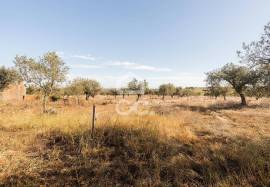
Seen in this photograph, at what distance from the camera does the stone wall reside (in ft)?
124

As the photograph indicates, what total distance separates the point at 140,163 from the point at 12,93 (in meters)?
47.2

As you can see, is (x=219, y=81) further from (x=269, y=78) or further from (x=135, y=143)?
(x=135, y=143)

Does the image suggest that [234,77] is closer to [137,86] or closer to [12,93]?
[137,86]

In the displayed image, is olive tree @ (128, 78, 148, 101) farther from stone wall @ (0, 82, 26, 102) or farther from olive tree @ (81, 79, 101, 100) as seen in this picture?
stone wall @ (0, 82, 26, 102)

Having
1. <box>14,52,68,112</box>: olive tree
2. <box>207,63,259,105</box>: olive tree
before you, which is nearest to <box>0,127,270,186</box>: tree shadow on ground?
<box>14,52,68,112</box>: olive tree

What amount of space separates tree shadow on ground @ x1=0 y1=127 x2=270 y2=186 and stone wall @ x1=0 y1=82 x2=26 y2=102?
1537 inches

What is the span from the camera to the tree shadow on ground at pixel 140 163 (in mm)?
4012

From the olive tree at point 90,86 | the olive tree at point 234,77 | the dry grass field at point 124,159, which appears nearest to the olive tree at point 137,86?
the olive tree at point 90,86

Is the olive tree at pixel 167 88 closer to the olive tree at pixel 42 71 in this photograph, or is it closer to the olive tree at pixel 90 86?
the olive tree at pixel 90 86

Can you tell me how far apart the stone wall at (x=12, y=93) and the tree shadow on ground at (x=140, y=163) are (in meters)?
39.0

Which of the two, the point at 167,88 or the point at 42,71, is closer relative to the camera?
the point at 42,71

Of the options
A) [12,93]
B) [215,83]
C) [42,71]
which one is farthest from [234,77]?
[12,93]

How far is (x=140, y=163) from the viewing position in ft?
15.8

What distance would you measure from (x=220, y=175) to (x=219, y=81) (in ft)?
99.4
